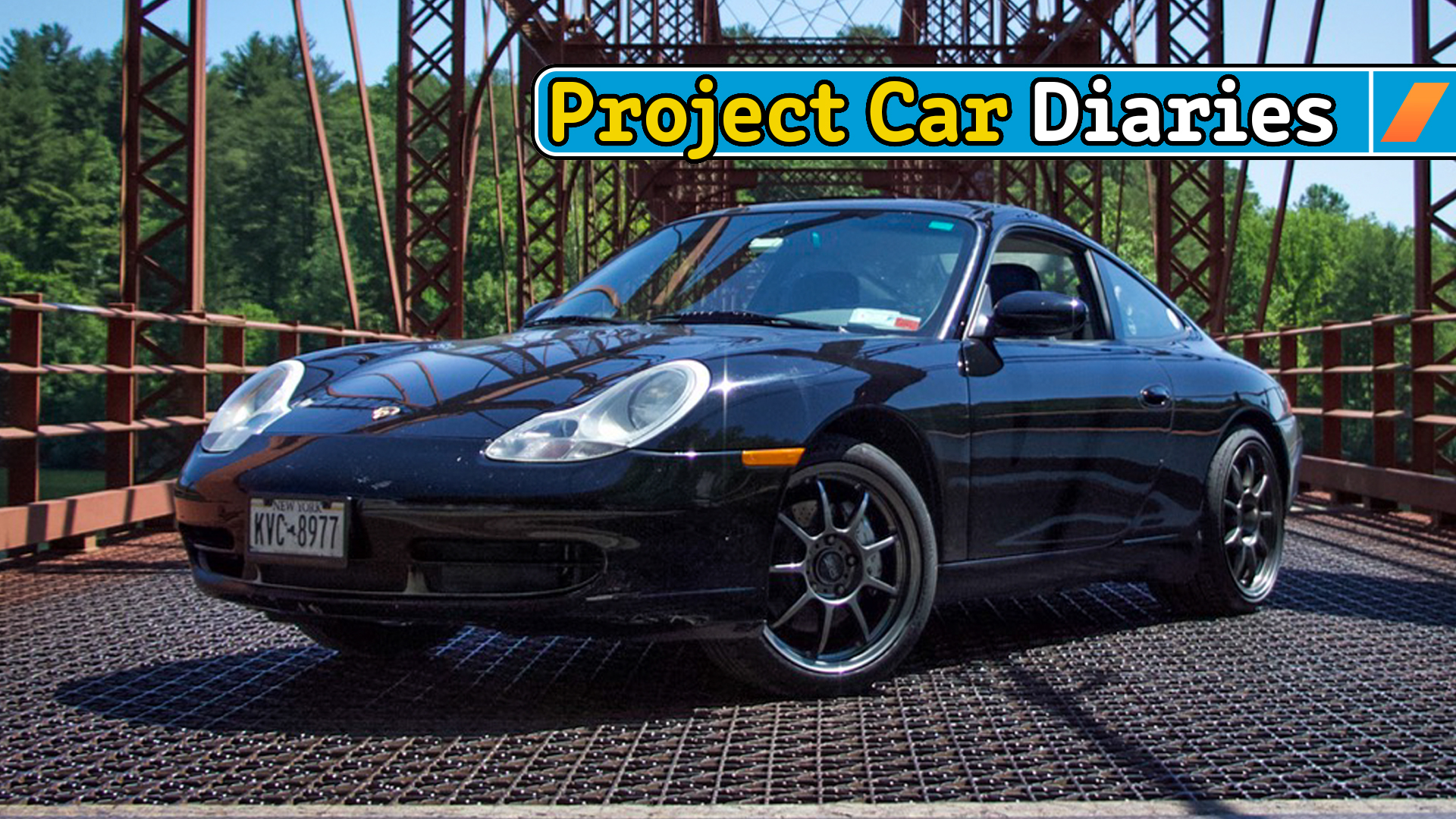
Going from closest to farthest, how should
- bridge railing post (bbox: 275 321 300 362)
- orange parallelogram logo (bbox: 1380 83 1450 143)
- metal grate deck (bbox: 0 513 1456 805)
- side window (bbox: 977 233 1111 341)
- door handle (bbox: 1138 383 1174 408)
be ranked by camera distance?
metal grate deck (bbox: 0 513 1456 805) → side window (bbox: 977 233 1111 341) → door handle (bbox: 1138 383 1174 408) → bridge railing post (bbox: 275 321 300 362) → orange parallelogram logo (bbox: 1380 83 1450 143)

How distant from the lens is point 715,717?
4062 millimetres

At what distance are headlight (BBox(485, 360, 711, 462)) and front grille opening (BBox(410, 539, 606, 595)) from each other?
0.67 ft

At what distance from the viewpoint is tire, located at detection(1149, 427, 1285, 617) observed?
19.1ft

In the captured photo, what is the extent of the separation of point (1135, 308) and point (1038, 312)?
1.27 m

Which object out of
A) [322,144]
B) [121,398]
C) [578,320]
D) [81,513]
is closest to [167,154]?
[322,144]

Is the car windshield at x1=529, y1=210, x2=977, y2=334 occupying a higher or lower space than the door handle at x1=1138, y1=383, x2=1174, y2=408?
higher

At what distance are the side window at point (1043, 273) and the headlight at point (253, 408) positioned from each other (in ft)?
6.55

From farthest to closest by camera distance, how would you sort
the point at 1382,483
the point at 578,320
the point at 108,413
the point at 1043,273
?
the point at 1382,483 → the point at 108,413 → the point at 1043,273 → the point at 578,320

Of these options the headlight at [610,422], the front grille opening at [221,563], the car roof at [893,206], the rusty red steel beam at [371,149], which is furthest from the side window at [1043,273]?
the rusty red steel beam at [371,149]

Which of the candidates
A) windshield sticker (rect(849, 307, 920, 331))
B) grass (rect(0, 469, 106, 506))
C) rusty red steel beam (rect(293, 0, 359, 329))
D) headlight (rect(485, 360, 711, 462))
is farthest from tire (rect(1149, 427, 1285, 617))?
grass (rect(0, 469, 106, 506))

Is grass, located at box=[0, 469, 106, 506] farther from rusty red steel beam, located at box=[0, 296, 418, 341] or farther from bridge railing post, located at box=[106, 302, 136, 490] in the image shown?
bridge railing post, located at box=[106, 302, 136, 490]

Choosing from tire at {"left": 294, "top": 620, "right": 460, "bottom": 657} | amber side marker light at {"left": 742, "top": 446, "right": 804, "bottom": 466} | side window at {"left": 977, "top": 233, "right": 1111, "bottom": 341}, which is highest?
side window at {"left": 977, "top": 233, "right": 1111, "bottom": 341}

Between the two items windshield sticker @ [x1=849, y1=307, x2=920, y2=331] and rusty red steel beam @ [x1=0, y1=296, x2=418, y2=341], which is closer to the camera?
windshield sticker @ [x1=849, y1=307, x2=920, y2=331]

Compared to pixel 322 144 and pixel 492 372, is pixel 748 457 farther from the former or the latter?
pixel 322 144
